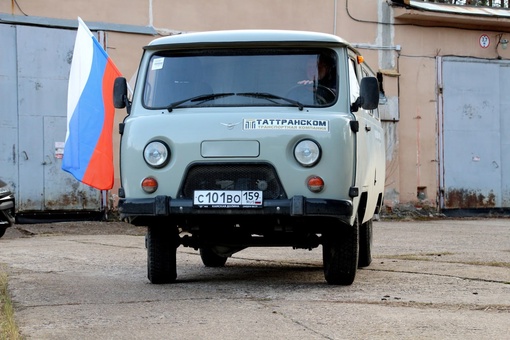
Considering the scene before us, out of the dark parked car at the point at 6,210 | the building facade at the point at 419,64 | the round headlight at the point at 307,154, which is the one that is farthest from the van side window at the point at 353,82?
the building facade at the point at 419,64

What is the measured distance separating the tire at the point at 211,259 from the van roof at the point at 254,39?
248cm

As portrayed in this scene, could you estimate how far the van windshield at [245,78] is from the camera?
7.93m

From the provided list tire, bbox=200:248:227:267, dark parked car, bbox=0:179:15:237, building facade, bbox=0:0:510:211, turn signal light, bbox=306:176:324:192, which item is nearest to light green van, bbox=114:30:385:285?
turn signal light, bbox=306:176:324:192

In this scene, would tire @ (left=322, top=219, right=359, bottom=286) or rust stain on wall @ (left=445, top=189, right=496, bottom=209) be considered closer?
tire @ (left=322, top=219, right=359, bottom=286)

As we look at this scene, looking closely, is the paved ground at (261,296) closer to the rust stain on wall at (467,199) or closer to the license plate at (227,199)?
the license plate at (227,199)

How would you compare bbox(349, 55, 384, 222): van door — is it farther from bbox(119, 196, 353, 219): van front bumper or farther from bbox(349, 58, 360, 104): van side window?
bbox(119, 196, 353, 219): van front bumper

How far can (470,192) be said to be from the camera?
20.9 meters

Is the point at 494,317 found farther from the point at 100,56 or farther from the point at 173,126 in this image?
the point at 100,56

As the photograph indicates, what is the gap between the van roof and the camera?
7.98 m

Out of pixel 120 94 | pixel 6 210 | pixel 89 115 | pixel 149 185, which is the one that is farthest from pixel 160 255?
pixel 6 210

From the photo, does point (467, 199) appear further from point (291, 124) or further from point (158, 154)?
point (158, 154)

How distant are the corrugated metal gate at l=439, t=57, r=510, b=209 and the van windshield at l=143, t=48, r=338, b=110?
13278mm

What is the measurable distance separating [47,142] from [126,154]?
9.80 metres

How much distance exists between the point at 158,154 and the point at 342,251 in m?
1.64
